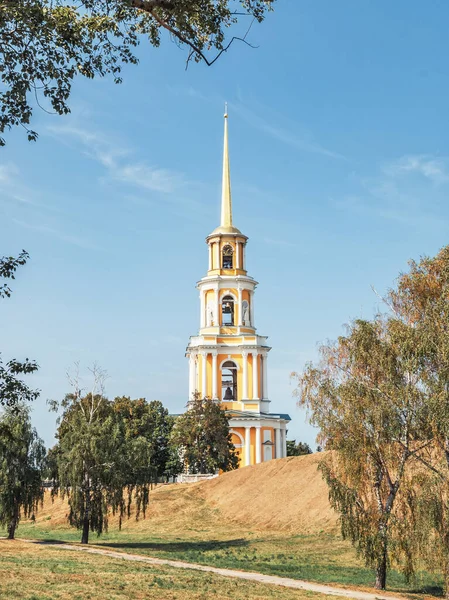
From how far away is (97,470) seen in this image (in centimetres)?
3291

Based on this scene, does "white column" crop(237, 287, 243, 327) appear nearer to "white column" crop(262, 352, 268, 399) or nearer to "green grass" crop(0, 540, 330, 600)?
"white column" crop(262, 352, 268, 399)

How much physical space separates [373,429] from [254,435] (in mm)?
42494

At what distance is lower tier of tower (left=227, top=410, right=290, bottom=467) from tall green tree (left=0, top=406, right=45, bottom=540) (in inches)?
1143

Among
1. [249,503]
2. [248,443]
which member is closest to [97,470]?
[249,503]

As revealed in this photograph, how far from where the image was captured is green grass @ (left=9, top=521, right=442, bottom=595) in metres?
23.8

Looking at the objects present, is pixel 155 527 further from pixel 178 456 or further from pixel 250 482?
pixel 178 456

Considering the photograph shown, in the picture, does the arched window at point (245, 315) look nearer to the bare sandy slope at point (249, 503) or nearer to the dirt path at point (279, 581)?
the bare sandy slope at point (249, 503)

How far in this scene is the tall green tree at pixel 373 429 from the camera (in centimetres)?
2053

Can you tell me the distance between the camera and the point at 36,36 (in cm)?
1029

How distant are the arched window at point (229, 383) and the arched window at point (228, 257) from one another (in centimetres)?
980

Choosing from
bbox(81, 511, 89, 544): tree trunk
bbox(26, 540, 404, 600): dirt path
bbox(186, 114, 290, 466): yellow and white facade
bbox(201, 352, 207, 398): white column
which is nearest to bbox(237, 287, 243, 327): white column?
bbox(186, 114, 290, 466): yellow and white facade

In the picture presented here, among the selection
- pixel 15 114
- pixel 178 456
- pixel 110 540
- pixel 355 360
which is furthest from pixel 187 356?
pixel 15 114

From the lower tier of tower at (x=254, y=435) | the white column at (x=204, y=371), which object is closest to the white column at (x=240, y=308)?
→ the white column at (x=204, y=371)

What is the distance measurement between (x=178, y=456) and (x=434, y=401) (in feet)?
136
